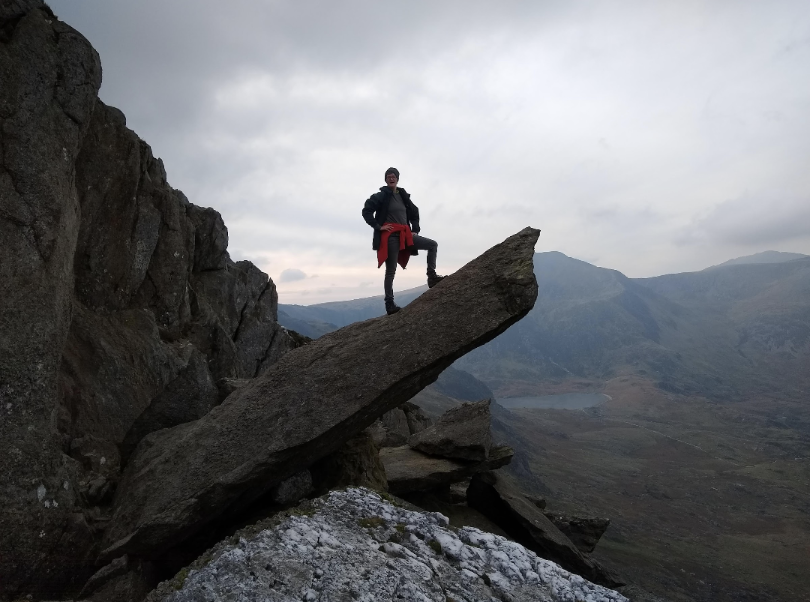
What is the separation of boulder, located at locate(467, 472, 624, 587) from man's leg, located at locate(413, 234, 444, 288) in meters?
13.6

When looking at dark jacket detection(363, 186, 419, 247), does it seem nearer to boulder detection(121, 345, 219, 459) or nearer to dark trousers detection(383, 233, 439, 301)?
dark trousers detection(383, 233, 439, 301)

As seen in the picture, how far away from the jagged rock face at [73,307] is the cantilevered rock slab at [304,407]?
1.49 metres

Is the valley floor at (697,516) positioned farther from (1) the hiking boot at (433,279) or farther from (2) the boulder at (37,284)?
(2) the boulder at (37,284)

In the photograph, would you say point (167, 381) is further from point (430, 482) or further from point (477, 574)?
point (477, 574)

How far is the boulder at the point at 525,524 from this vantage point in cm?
2530

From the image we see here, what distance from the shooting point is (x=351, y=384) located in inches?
622

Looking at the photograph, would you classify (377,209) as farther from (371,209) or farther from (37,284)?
(37,284)

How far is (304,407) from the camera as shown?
15.4m

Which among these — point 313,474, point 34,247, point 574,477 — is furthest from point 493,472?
point 574,477

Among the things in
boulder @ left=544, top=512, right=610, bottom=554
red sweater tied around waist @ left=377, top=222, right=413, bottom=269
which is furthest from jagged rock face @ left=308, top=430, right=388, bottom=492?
boulder @ left=544, top=512, right=610, bottom=554

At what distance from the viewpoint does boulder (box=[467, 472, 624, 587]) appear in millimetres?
25297

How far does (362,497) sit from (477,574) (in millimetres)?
4237

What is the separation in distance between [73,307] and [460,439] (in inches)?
742

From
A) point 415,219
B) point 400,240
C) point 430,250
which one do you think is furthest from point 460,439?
point 415,219
